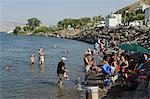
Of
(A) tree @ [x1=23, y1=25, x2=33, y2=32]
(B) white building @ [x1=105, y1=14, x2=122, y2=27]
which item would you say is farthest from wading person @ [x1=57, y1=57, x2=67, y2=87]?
(A) tree @ [x1=23, y1=25, x2=33, y2=32]

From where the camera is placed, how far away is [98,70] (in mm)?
20859

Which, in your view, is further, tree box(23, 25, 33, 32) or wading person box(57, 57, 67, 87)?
tree box(23, 25, 33, 32)

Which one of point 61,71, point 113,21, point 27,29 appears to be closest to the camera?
point 61,71

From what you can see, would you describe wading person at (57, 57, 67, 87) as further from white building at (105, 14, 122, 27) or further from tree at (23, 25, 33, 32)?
tree at (23, 25, 33, 32)

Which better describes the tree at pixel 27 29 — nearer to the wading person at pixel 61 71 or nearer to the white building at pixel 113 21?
the white building at pixel 113 21

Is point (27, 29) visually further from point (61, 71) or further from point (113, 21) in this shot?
point (61, 71)

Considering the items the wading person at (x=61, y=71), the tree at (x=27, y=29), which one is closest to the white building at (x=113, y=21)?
the wading person at (x=61, y=71)

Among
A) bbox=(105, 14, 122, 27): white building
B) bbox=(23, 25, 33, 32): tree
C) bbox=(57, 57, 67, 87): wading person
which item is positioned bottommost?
bbox=(57, 57, 67, 87): wading person

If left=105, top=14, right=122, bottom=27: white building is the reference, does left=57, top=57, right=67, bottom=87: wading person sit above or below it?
below

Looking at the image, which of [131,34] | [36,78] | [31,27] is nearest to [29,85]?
[36,78]

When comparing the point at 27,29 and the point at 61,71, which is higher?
the point at 27,29

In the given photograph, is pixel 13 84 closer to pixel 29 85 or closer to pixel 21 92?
pixel 29 85

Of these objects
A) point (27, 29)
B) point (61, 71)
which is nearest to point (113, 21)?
point (61, 71)

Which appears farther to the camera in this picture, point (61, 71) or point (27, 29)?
point (27, 29)
